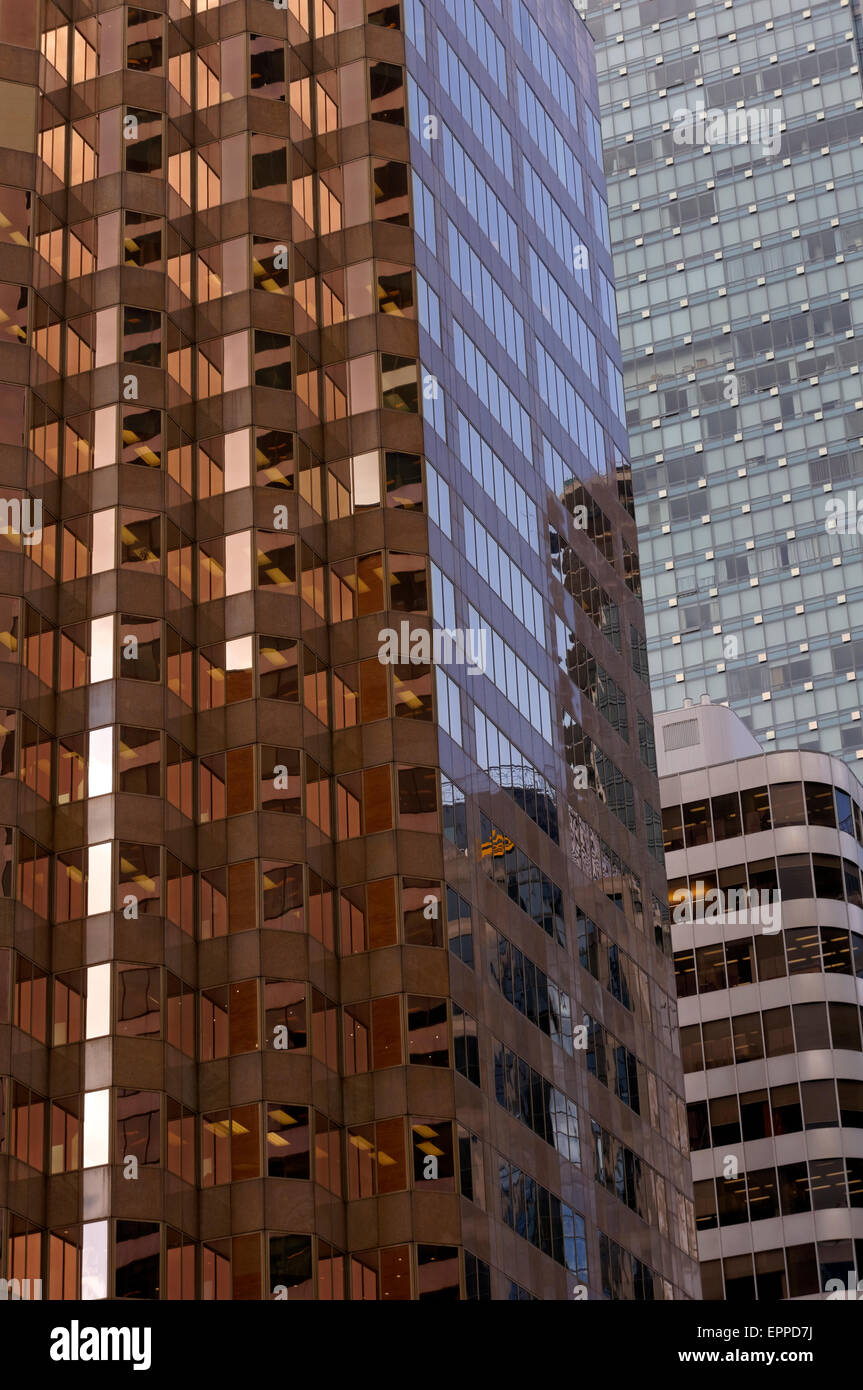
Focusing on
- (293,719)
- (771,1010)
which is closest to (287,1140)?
(293,719)

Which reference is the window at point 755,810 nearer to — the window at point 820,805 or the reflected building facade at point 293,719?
the window at point 820,805

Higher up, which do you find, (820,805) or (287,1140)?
(820,805)

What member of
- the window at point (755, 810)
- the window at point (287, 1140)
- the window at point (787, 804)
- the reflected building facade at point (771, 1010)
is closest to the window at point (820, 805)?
the reflected building facade at point (771, 1010)

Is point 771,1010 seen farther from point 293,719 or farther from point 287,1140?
point 287,1140

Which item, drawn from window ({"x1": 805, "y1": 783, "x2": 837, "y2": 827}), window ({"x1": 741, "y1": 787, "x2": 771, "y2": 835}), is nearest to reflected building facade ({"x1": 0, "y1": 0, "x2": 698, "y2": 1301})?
window ({"x1": 805, "y1": 783, "x2": 837, "y2": 827})

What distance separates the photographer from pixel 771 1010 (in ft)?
415

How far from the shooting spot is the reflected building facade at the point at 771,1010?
393ft

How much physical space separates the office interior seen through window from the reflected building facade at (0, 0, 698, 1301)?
173 mm

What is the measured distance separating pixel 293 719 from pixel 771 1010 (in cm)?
5424

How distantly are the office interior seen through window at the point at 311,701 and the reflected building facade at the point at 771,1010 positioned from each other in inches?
769

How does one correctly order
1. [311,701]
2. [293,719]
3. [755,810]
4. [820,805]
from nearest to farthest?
[293,719] → [311,701] → [820,805] → [755,810]
